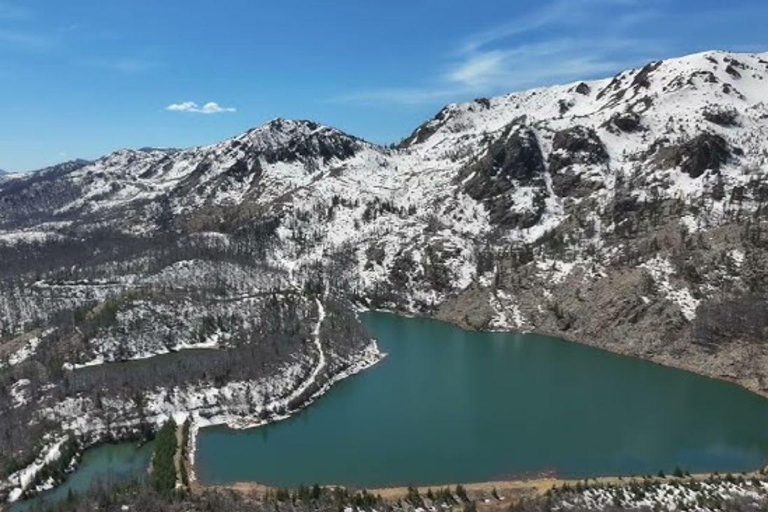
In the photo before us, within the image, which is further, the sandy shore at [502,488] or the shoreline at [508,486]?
the shoreline at [508,486]

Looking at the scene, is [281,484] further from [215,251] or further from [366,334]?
[215,251]

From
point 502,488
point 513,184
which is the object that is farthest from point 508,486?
point 513,184

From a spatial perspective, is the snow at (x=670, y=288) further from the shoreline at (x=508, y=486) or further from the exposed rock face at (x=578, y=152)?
the exposed rock face at (x=578, y=152)

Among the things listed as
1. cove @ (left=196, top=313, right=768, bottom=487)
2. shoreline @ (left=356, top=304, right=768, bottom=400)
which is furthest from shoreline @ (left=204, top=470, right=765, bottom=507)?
shoreline @ (left=356, top=304, right=768, bottom=400)

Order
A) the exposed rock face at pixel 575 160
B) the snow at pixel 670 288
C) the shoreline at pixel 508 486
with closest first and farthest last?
the shoreline at pixel 508 486, the snow at pixel 670 288, the exposed rock face at pixel 575 160

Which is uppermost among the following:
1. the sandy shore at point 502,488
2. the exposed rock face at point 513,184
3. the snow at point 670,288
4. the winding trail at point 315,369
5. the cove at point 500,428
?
the exposed rock face at point 513,184

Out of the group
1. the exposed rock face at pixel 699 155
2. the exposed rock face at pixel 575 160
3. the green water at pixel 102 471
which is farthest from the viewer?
the exposed rock face at pixel 575 160

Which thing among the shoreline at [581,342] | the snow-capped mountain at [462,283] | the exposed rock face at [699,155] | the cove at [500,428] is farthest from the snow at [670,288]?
the exposed rock face at [699,155]
